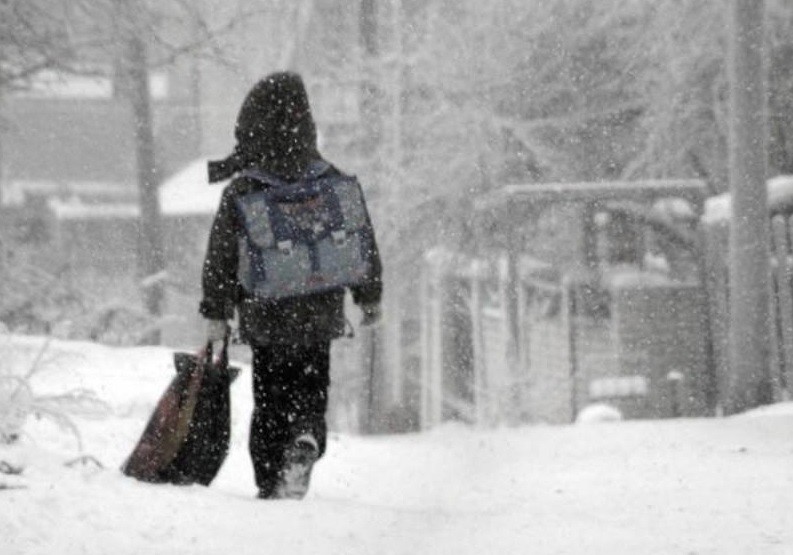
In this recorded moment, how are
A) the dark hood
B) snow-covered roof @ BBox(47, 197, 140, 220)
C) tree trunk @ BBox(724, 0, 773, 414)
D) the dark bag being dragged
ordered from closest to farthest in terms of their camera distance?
the dark bag being dragged, the dark hood, tree trunk @ BBox(724, 0, 773, 414), snow-covered roof @ BBox(47, 197, 140, 220)

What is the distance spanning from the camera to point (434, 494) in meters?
6.36

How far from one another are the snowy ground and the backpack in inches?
31.5

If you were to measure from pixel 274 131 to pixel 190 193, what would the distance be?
104 ft

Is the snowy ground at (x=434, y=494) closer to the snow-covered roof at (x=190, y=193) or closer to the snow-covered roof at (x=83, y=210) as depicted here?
the snow-covered roof at (x=190, y=193)

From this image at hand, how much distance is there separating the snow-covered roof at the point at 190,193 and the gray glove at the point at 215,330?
91.5 ft

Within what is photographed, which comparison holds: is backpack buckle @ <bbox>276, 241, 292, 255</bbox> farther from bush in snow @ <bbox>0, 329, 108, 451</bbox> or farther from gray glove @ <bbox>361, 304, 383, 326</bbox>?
bush in snow @ <bbox>0, 329, 108, 451</bbox>

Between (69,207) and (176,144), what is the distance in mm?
4340

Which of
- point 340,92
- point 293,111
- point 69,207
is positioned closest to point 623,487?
point 293,111

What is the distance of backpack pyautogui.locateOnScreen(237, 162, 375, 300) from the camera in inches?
197

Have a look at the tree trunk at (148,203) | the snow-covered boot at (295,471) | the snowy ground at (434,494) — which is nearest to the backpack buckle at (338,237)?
the snow-covered boot at (295,471)

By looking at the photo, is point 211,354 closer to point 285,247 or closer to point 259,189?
point 285,247

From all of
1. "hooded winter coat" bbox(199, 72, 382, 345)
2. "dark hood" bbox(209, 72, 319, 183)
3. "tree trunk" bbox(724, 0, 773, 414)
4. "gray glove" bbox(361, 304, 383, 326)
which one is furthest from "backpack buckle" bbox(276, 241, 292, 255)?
"tree trunk" bbox(724, 0, 773, 414)

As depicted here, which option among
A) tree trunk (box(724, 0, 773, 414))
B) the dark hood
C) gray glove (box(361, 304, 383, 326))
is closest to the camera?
the dark hood

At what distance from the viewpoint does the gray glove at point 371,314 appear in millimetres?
5254
